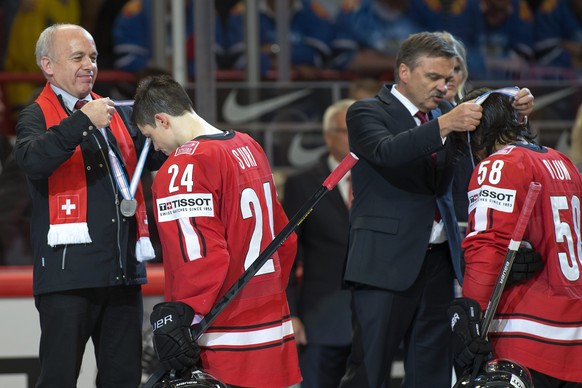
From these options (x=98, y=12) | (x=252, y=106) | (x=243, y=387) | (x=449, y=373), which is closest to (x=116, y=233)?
(x=243, y=387)

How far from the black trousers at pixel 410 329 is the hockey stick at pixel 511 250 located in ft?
2.45

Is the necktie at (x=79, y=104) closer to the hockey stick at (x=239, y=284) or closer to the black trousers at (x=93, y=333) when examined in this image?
the black trousers at (x=93, y=333)

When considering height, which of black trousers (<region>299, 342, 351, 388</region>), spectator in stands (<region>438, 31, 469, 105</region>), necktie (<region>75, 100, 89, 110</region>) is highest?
spectator in stands (<region>438, 31, 469, 105</region>)

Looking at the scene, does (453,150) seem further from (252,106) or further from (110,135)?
(252,106)

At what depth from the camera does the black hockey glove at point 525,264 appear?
3529 millimetres

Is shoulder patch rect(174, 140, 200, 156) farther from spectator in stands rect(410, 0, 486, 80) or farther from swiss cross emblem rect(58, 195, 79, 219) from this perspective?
spectator in stands rect(410, 0, 486, 80)

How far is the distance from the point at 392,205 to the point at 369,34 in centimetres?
539

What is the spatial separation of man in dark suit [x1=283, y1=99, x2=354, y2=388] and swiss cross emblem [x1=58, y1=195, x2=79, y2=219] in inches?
58.0

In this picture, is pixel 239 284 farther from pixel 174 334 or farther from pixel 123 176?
pixel 123 176

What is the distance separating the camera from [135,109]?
365cm

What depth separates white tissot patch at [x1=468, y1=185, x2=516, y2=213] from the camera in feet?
11.4

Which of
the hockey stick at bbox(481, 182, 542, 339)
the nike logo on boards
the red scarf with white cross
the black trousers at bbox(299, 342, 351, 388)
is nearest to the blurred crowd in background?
the nike logo on boards

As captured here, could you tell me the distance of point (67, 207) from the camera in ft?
12.7

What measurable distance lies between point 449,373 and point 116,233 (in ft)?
4.55
